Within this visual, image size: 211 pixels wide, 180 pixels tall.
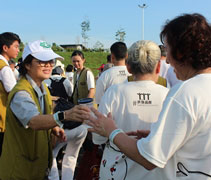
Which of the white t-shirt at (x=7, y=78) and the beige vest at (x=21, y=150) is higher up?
the white t-shirt at (x=7, y=78)

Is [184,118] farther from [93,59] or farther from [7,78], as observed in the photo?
[93,59]

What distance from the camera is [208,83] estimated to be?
1.16 metres

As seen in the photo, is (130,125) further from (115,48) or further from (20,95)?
(115,48)

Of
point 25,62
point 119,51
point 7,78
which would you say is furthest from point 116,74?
point 25,62

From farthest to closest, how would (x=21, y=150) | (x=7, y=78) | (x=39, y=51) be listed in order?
1. (x=7, y=78)
2. (x=39, y=51)
3. (x=21, y=150)

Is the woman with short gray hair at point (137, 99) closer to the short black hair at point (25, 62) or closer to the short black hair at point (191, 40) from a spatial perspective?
the short black hair at point (191, 40)

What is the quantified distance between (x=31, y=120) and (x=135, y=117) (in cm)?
86

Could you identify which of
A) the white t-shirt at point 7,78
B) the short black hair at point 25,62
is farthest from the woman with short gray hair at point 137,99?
the white t-shirt at point 7,78

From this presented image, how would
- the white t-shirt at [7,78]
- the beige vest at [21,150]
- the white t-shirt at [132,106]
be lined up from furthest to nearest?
1. the white t-shirt at [7,78]
2. the beige vest at [21,150]
3. the white t-shirt at [132,106]

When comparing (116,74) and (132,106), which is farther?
(116,74)

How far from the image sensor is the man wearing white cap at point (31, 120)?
6.13ft

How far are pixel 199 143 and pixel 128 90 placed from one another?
80 cm

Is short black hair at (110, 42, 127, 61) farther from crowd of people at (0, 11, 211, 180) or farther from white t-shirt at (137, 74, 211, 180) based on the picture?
white t-shirt at (137, 74, 211, 180)

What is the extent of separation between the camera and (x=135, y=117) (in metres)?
1.84
